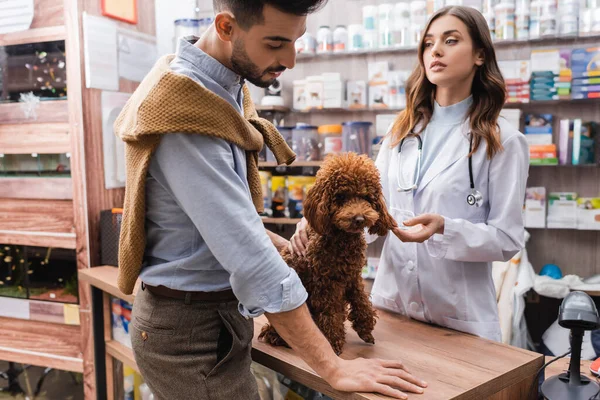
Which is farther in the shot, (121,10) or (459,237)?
(121,10)

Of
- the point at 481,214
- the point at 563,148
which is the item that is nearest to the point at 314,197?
the point at 481,214

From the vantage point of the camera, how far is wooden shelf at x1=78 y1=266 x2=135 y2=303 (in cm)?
268

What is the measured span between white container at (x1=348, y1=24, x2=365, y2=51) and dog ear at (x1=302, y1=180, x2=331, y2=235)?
303cm

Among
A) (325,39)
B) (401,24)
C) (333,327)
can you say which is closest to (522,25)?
(401,24)

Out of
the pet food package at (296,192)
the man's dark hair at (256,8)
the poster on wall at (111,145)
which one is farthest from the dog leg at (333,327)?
the pet food package at (296,192)

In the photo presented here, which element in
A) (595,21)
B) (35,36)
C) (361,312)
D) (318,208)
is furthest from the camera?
(595,21)

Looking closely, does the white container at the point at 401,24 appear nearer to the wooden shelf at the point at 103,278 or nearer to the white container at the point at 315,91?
the white container at the point at 315,91

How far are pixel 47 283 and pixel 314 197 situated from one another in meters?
2.54

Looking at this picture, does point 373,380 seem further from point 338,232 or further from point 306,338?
point 338,232

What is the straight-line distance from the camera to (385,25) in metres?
3.97

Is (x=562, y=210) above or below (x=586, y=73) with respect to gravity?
below

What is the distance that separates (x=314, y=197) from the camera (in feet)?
4.28

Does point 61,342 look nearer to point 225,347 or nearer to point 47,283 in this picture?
point 47,283

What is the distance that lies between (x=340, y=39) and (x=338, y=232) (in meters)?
3.12
